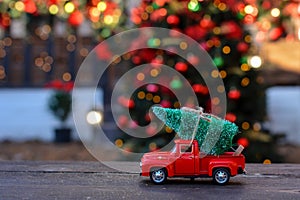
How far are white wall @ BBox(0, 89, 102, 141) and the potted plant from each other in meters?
0.25

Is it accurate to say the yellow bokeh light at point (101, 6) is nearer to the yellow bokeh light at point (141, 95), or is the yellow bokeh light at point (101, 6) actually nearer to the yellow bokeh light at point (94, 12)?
the yellow bokeh light at point (94, 12)

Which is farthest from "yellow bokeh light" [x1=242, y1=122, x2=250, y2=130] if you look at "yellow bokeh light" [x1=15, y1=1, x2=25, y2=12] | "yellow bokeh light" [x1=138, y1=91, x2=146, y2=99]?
"yellow bokeh light" [x1=15, y1=1, x2=25, y2=12]

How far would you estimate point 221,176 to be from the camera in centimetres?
110

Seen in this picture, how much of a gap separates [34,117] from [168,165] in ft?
11.7

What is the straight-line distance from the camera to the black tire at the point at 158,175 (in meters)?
1.10

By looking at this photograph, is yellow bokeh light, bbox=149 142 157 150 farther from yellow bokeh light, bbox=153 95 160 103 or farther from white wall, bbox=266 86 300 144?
white wall, bbox=266 86 300 144

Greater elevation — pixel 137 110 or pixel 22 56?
pixel 22 56

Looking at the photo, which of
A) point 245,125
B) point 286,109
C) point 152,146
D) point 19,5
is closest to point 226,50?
point 245,125

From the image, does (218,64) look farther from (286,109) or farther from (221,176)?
(286,109)

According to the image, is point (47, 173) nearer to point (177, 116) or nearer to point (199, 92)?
point (177, 116)

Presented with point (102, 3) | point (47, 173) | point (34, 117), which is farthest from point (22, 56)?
point (47, 173)

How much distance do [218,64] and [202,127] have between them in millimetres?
1546

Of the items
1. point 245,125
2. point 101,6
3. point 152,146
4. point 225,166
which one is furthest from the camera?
point 101,6

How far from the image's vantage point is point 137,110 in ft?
8.59
